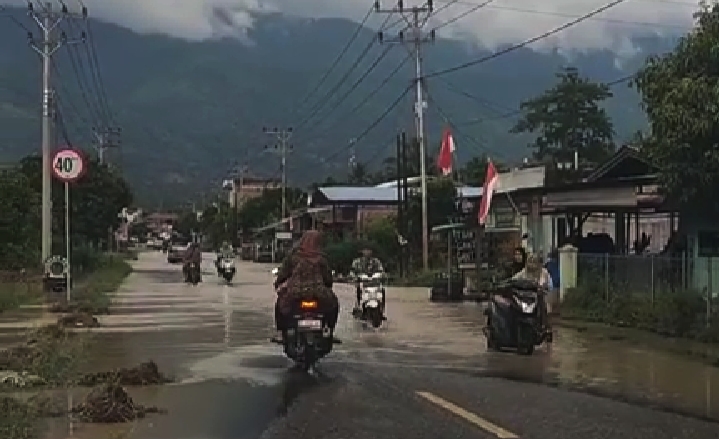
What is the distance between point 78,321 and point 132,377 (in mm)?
9665

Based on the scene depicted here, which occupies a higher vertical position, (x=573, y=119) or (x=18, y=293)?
(x=573, y=119)

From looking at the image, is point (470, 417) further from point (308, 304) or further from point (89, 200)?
point (89, 200)

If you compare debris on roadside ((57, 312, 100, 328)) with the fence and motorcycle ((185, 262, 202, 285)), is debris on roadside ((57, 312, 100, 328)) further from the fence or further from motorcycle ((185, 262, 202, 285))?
motorcycle ((185, 262, 202, 285))

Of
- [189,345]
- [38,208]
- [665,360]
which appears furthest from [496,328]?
[38,208]

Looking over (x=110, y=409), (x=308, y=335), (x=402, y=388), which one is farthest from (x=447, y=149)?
(x=110, y=409)

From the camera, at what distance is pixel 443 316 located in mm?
26719

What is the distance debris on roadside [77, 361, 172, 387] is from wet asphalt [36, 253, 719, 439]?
1.11 feet

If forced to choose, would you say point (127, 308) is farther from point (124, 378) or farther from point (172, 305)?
point (124, 378)

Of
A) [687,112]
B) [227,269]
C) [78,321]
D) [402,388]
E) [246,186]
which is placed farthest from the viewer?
[246,186]

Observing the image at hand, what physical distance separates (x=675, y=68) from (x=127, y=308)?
541 inches

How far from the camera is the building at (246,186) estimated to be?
144875mm

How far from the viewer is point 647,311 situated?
21.8 meters

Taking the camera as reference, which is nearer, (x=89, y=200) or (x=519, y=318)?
(x=519, y=318)

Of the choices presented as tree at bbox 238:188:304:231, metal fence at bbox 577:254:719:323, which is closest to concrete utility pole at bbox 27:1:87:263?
metal fence at bbox 577:254:719:323
